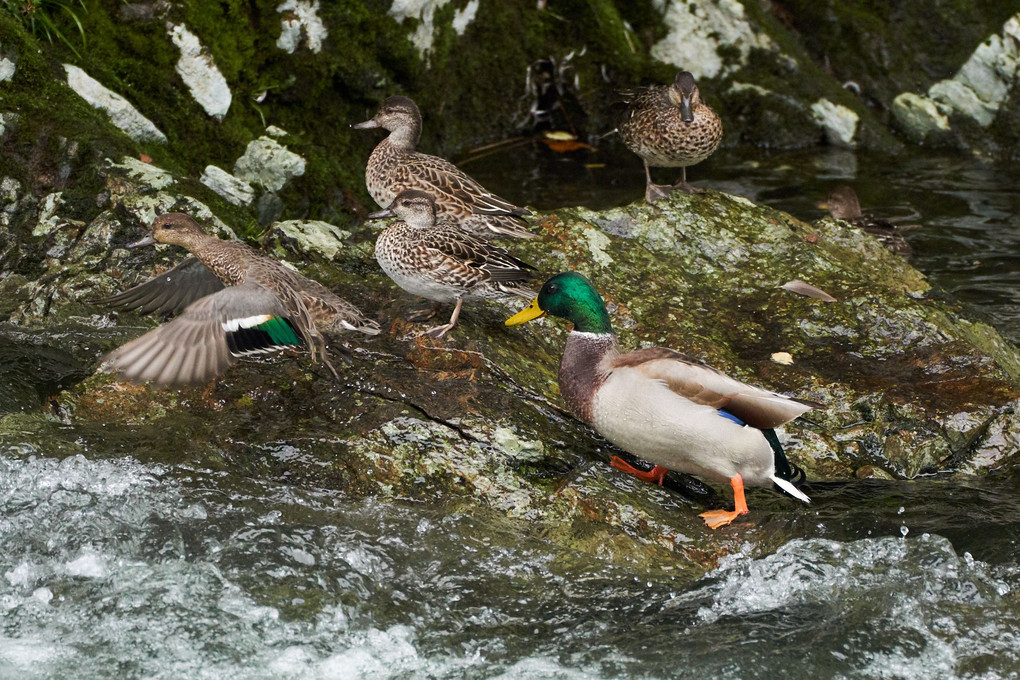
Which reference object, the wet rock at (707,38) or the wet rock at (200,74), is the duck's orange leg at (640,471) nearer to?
the wet rock at (200,74)

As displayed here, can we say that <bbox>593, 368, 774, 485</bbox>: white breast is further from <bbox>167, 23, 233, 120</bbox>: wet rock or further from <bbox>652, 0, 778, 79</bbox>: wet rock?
<bbox>652, 0, 778, 79</bbox>: wet rock

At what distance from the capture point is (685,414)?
4.99 metres

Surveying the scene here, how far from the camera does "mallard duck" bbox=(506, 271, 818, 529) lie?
5000mm

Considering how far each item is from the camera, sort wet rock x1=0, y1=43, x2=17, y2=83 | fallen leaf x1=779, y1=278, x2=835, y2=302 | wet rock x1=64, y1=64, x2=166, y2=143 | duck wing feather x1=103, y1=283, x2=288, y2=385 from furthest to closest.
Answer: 1. wet rock x1=64, y1=64, x2=166, y2=143
2. wet rock x1=0, y1=43, x2=17, y2=83
3. fallen leaf x1=779, y1=278, x2=835, y2=302
4. duck wing feather x1=103, y1=283, x2=288, y2=385

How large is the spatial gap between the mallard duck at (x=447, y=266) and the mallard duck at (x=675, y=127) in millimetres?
2178

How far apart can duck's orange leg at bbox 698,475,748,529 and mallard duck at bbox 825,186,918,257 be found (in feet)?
12.5

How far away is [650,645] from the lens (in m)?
4.36

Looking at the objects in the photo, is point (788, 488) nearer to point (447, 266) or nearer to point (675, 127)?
point (447, 266)

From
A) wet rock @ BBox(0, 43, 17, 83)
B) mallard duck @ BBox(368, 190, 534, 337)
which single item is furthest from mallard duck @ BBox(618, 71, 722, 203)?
wet rock @ BBox(0, 43, 17, 83)

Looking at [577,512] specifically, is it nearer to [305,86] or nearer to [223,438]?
[223,438]

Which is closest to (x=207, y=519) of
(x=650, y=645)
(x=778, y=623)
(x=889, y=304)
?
(x=650, y=645)

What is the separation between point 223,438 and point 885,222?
5680mm

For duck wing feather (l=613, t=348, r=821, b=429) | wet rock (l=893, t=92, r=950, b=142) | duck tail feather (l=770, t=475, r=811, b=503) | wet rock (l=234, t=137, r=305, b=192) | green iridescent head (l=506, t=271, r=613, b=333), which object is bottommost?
duck tail feather (l=770, t=475, r=811, b=503)

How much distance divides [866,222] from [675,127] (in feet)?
6.04
